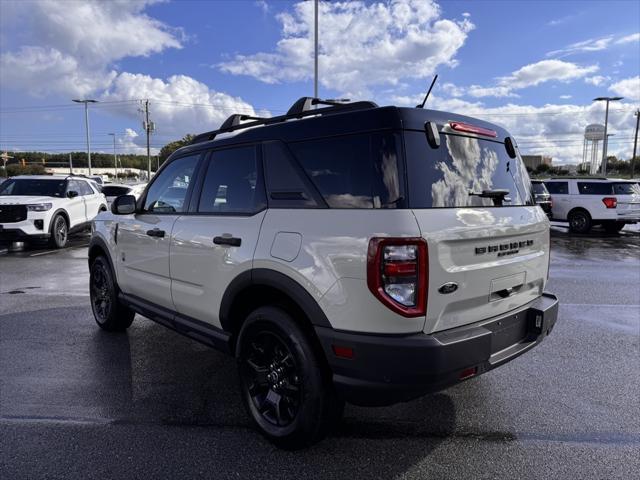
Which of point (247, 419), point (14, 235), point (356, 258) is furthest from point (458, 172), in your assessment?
point (14, 235)

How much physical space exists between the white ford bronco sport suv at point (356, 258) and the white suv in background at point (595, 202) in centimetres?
1390

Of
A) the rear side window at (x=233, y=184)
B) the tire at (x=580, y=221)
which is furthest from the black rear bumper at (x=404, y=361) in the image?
the tire at (x=580, y=221)

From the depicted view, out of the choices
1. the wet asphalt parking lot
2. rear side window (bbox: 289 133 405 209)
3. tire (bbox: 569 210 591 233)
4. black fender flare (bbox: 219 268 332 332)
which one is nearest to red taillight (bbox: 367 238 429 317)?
rear side window (bbox: 289 133 405 209)

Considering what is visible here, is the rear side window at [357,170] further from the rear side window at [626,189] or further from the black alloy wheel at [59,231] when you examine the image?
the rear side window at [626,189]

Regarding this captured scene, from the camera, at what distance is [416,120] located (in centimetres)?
259

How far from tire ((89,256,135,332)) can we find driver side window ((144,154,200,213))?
115 cm

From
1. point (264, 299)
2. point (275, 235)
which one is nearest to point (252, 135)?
point (275, 235)

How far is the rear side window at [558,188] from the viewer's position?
16391mm

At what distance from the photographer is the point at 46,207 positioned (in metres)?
11.5

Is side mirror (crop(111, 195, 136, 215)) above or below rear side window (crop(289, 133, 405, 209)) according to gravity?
below

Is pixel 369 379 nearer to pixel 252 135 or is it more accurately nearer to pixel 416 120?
pixel 416 120

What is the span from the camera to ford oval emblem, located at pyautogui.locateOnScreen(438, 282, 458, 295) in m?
2.45

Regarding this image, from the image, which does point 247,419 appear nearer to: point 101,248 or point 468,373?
point 468,373

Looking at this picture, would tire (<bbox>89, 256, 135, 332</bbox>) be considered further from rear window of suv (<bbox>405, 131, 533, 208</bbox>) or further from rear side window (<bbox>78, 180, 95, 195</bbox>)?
rear side window (<bbox>78, 180, 95, 195</bbox>)
